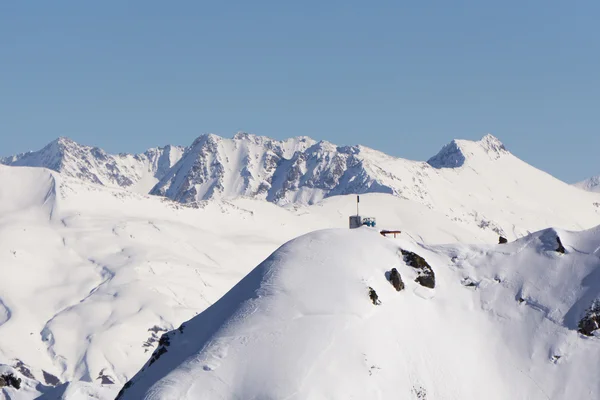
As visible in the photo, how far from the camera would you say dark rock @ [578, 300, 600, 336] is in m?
Result: 86.5

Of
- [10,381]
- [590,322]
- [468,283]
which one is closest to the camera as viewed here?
[590,322]

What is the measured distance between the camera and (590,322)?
285 ft

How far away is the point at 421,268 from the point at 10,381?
50017mm

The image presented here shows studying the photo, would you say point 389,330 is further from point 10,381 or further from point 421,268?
point 10,381

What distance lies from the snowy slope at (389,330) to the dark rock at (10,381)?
3063 cm

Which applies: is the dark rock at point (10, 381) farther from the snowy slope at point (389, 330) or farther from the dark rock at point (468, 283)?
the dark rock at point (468, 283)

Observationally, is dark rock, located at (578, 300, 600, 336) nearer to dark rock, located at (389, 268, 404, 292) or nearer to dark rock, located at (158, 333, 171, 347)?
dark rock, located at (389, 268, 404, 292)

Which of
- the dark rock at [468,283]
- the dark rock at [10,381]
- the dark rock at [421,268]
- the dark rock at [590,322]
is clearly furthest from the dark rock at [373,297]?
the dark rock at [10,381]

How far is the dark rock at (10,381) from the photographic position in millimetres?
108062

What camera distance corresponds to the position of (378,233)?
95.1m

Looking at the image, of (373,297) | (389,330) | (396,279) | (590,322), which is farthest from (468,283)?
(389,330)

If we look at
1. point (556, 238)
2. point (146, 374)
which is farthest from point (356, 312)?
point (556, 238)

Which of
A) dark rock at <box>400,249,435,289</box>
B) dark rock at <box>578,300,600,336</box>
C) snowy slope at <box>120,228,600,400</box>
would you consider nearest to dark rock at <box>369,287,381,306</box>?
snowy slope at <box>120,228,600,400</box>

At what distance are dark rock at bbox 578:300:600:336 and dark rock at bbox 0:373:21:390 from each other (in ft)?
203
